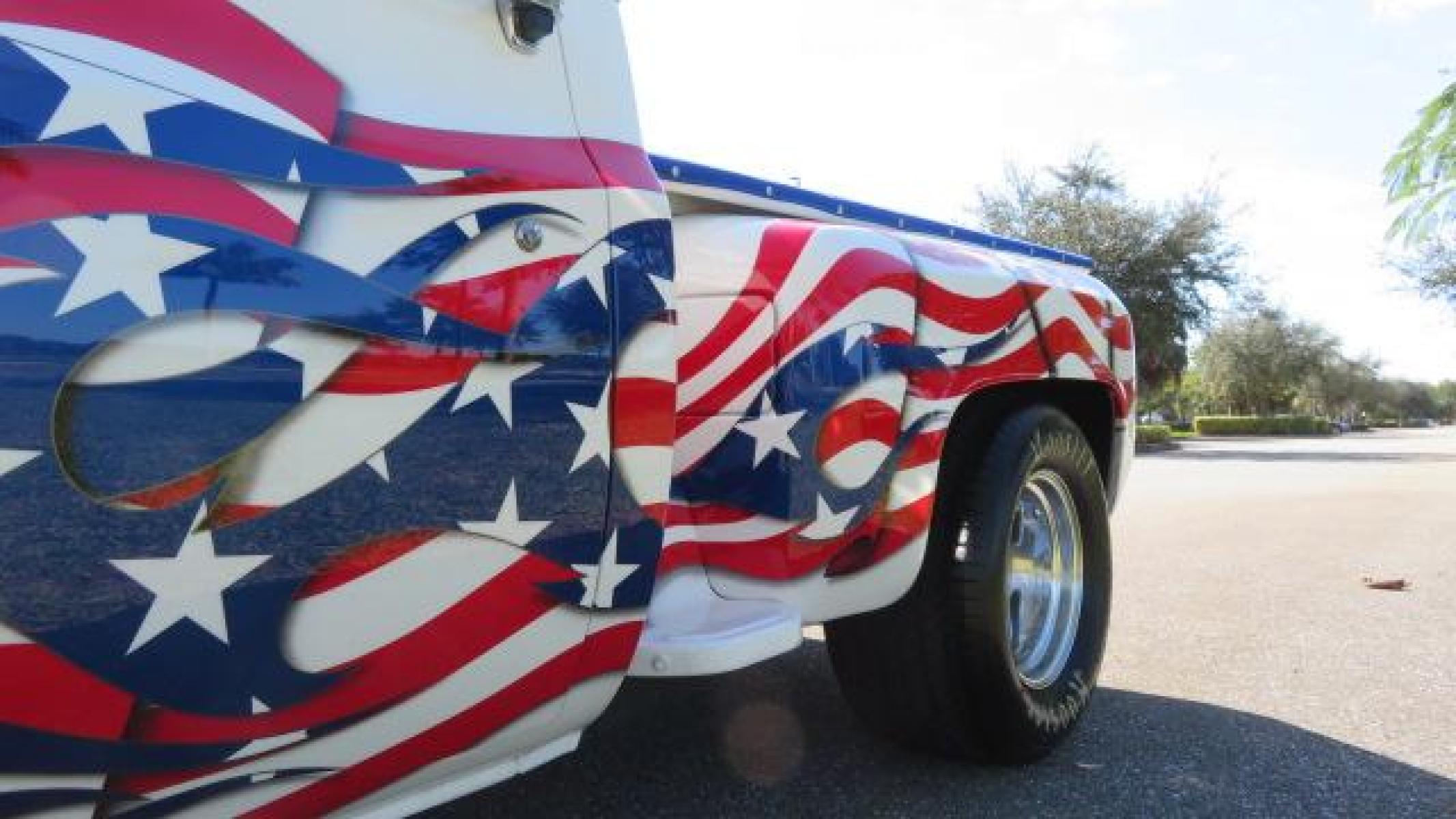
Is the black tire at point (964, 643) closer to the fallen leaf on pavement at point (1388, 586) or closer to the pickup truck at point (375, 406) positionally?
the pickup truck at point (375, 406)

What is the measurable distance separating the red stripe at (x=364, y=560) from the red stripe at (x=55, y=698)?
0.79 feet

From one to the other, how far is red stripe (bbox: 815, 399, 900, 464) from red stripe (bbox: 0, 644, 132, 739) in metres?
1.50

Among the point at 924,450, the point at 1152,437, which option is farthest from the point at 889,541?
the point at 1152,437

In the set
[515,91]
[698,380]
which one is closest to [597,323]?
[515,91]

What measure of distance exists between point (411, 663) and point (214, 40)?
88 cm

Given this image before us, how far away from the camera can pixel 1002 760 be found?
9.61 ft

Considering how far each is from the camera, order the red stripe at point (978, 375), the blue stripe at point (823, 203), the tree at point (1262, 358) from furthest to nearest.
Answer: the tree at point (1262, 358), the red stripe at point (978, 375), the blue stripe at point (823, 203)

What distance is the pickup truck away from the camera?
120cm

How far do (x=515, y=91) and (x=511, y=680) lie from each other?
37.5 inches

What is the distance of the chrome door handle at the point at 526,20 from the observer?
68.8 inches

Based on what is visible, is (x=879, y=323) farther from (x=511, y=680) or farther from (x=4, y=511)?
(x=4, y=511)

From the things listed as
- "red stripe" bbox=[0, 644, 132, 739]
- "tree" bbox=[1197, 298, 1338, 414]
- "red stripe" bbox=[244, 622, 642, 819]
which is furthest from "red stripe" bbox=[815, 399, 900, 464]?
"tree" bbox=[1197, 298, 1338, 414]

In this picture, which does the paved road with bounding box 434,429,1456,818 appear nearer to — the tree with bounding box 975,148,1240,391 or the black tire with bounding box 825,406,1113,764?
the black tire with bounding box 825,406,1113,764

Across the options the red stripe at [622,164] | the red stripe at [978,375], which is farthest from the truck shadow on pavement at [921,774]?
the red stripe at [622,164]
